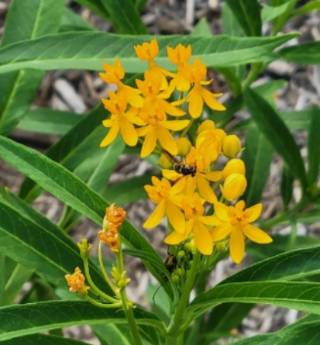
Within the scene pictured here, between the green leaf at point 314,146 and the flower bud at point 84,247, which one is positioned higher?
the flower bud at point 84,247

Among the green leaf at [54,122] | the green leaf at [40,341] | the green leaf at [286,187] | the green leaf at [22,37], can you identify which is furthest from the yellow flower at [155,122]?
the green leaf at [54,122]

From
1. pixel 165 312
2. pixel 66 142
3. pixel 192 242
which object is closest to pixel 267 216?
pixel 165 312

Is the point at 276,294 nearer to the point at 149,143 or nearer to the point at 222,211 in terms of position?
the point at 222,211

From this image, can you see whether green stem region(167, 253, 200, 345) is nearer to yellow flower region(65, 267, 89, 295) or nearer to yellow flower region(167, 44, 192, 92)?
yellow flower region(65, 267, 89, 295)

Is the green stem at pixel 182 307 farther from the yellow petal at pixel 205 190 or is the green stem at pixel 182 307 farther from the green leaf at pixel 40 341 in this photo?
the green leaf at pixel 40 341

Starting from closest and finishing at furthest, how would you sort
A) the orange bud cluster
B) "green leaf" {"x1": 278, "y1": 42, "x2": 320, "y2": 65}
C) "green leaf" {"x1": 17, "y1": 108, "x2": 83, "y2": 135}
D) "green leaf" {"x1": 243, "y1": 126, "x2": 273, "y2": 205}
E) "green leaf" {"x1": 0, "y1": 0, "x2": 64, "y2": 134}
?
the orange bud cluster < "green leaf" {"x1": 0, "y1": 0, "x2": 64, "y2": 134} < "green leaf" {"x1": 278, "y1": 42, "x2": 320, "y2": 65} < "green leaf" {"x1": 243, "y1": 126, "x2": 273, "y2": 205} < "green leaf" {"x1": 17, "y1": 108, "x2": 83, "y2": 135}

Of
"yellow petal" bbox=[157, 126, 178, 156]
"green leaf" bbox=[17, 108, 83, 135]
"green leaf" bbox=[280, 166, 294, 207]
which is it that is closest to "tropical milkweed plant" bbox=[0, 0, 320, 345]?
"yellow petal" bbox=[157, 126, 178, 156]
